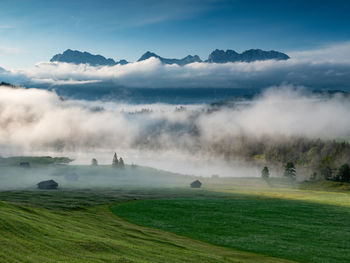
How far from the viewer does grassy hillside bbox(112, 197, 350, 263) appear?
6656cm

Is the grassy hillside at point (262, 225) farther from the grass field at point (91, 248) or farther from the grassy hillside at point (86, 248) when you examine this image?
the grassy hillside at point (86, 248)

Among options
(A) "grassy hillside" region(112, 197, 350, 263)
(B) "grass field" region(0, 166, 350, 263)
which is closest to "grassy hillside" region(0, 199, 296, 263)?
(B) "grass field" region(0, 166, 350, 263)

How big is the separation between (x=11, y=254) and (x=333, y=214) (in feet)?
324

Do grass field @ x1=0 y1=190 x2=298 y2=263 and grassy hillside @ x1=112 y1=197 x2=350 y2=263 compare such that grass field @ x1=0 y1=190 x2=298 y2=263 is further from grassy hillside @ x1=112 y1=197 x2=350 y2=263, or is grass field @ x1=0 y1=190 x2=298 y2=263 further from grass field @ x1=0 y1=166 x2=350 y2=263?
grassy hillside @ x1=112 y1=197 x2=350 y2=263

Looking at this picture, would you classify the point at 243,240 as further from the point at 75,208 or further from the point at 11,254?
the point at 75,208

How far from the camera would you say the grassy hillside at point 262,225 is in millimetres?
66562

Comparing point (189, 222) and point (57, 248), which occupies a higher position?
point (57, 248)

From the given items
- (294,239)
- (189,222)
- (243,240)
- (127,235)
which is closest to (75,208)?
(189,222)

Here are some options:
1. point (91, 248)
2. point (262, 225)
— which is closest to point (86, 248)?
point (91, 248)

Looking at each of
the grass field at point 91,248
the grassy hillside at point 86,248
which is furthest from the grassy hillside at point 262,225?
the grassy hillside at point 86,248

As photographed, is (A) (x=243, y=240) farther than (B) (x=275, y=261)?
Yes

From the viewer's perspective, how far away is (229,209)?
118 m

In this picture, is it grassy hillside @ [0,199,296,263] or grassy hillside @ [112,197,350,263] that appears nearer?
grassy hillside @ [0,199,296,263]

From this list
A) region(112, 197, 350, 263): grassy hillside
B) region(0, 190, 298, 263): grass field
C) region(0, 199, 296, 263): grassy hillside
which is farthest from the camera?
region(112, 197, 350, 263): grassy hillside
